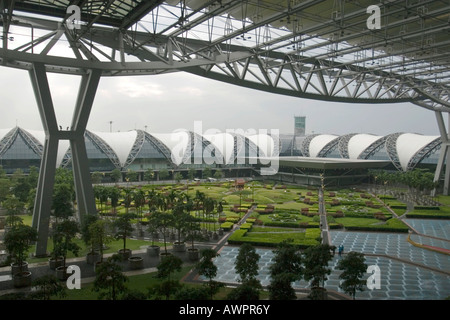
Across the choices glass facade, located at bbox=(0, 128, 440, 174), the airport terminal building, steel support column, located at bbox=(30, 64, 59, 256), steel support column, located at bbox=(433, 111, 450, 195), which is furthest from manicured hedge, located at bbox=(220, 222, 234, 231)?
glass facade, located at bbox=(0, 128, 440, 174)

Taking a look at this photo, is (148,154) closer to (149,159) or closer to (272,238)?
(149,159)

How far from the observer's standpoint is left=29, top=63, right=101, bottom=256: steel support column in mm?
18734

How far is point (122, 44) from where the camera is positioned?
17.7 meters

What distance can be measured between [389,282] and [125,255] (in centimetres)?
1343

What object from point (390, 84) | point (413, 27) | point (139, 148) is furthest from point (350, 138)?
point (413, 27)

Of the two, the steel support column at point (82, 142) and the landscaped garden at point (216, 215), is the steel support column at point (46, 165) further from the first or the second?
the steel support column at point (82, 142)

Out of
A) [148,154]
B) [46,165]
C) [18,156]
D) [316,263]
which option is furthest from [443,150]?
[18,156]

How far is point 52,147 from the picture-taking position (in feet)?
63.9

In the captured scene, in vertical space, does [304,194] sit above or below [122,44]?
below

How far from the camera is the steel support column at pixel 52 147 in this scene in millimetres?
18734

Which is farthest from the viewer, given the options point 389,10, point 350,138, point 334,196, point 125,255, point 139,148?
point 350,138

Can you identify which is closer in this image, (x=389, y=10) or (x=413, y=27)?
(x=389, y=10)
